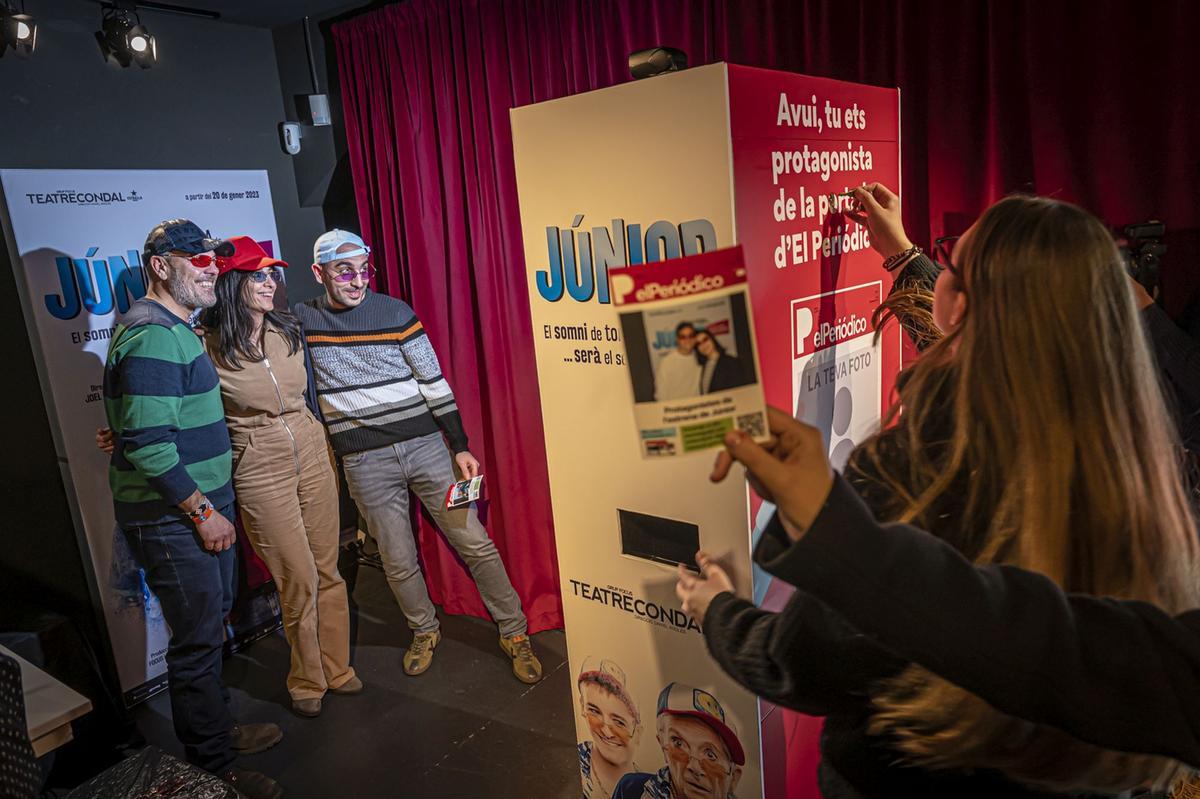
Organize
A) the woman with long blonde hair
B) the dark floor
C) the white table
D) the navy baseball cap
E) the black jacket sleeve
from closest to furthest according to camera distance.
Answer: the black jacket sleeve < the woman with long blonde hair < the white table < the navy baseball cap < the dark floor

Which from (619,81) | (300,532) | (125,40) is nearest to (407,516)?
(300,532)

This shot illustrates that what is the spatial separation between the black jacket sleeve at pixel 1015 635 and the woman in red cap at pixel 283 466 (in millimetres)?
2497

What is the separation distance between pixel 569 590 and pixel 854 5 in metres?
1.87

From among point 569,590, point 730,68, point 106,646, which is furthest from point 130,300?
point 730,68

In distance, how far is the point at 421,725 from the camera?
2836 mm

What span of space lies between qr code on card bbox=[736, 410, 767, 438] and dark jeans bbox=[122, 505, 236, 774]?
2.30 m

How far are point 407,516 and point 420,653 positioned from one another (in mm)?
588

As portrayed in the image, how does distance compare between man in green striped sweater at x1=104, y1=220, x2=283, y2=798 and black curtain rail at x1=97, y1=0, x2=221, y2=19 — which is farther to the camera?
black curtain rail at x1=97, y1=0, x2=221, y2=19

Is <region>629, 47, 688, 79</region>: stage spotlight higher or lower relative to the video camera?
higher

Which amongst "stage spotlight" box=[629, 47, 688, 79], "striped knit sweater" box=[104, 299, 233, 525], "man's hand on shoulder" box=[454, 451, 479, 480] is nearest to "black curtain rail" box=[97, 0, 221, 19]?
"striped knit sweater" box=[104, 299, 233, 525]

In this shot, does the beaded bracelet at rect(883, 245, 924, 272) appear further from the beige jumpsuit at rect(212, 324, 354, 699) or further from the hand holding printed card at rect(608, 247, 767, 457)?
the beige jumpsuit at rect(212, 324, 354, 699)

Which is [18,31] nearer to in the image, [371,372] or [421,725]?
[371,372]

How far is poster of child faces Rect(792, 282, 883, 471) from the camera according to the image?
5.89ft

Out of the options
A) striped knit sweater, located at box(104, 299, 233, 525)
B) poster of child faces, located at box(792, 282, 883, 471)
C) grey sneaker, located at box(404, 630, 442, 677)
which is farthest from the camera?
grey sneaker, located at box(404, 630, 442, 677)
